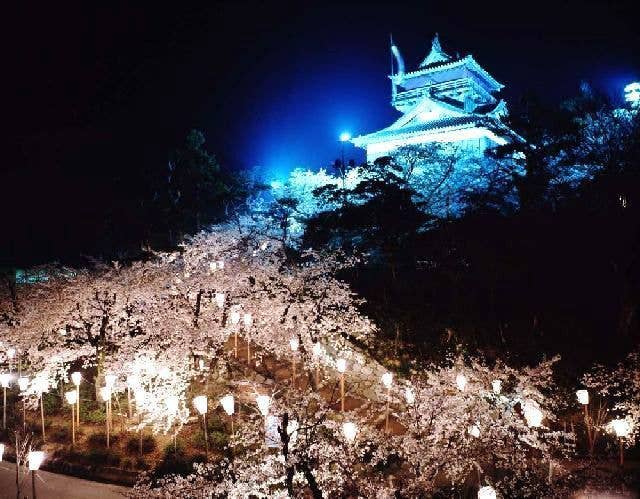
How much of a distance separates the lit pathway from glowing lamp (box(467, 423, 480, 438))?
8.88 m

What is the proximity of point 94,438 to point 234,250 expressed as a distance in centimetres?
982

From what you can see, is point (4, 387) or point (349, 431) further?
point (4, 387)

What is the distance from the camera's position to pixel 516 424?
11.0 metres

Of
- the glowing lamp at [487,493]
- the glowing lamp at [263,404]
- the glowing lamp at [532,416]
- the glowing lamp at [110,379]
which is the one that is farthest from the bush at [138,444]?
the glowing lamp at [532,416]

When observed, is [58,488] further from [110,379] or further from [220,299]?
[220,299]

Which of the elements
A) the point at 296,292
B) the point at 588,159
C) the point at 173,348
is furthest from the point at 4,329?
the point at 588,159

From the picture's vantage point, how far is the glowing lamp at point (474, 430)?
32.0 feet

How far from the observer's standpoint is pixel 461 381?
38.5 feet

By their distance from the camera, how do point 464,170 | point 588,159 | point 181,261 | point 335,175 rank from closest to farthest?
point 181,261 < point 588,159 < point 464,170 < point 335,175

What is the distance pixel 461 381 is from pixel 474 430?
200 cm

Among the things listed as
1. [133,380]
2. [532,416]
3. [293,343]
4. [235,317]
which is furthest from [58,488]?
[532,416]

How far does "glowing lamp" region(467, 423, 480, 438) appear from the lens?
975cm

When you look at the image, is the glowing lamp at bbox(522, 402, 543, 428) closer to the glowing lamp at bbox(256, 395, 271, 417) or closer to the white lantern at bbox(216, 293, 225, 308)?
the glowing lamp at bbox(256, 395, 271, 417)

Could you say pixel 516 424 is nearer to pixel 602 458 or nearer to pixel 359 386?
pixel 602 458
